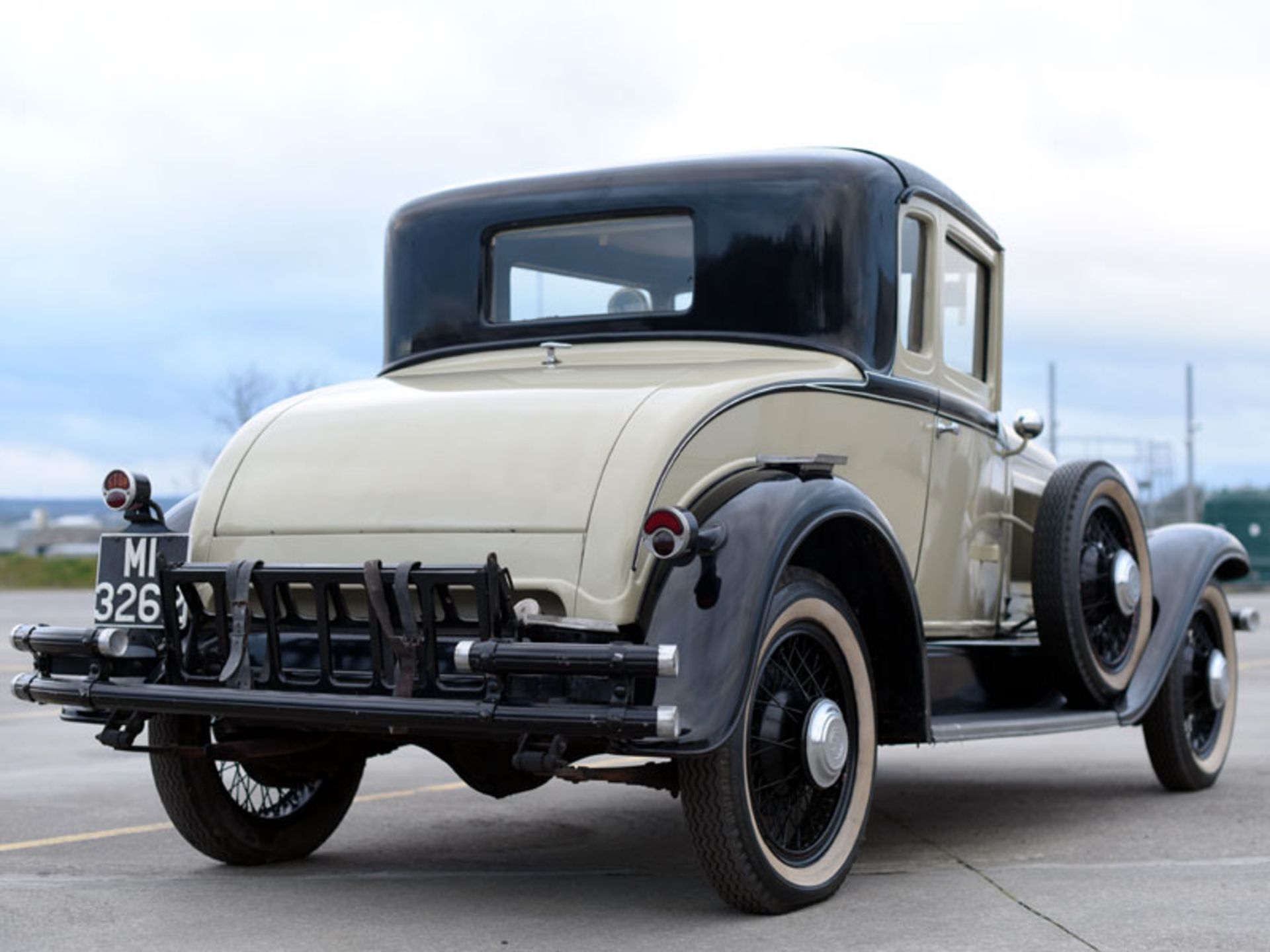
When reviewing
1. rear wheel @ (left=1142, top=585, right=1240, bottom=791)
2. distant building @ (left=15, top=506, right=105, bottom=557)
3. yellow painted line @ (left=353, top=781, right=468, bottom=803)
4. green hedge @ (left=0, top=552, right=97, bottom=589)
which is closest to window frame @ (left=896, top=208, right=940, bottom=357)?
rear wheel @ (left=1142, top=585, right=1240, bottom=791)

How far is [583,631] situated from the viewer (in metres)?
4.52

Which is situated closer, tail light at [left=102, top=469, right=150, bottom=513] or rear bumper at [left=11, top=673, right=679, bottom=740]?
rear bumper at [left=11, top=673, right=679, bottom=740]

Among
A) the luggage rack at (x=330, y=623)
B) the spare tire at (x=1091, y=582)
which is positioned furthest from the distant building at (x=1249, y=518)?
the luggage rack at (x=330, y=623)

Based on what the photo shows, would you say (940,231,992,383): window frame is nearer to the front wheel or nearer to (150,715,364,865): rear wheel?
the front wheel

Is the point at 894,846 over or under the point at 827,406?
under

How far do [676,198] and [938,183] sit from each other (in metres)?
1.18

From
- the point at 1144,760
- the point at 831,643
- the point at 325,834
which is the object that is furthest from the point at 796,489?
the point at 1144,760

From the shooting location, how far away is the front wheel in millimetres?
4496

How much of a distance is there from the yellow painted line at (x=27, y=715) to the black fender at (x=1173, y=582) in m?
6.98

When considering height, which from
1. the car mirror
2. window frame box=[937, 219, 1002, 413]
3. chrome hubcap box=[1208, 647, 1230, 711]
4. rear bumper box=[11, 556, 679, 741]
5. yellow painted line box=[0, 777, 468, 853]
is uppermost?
window frame box=[937, 219, 1002, 413]

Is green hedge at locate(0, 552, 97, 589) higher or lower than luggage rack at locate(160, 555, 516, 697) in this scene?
lower

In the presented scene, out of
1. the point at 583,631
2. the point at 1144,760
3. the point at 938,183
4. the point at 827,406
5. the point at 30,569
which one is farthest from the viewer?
the point at 30,569

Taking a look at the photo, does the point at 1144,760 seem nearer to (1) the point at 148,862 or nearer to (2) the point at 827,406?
(2) the point at 827,406

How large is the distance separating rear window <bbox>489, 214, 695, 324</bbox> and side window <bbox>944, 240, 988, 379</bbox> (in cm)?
120
